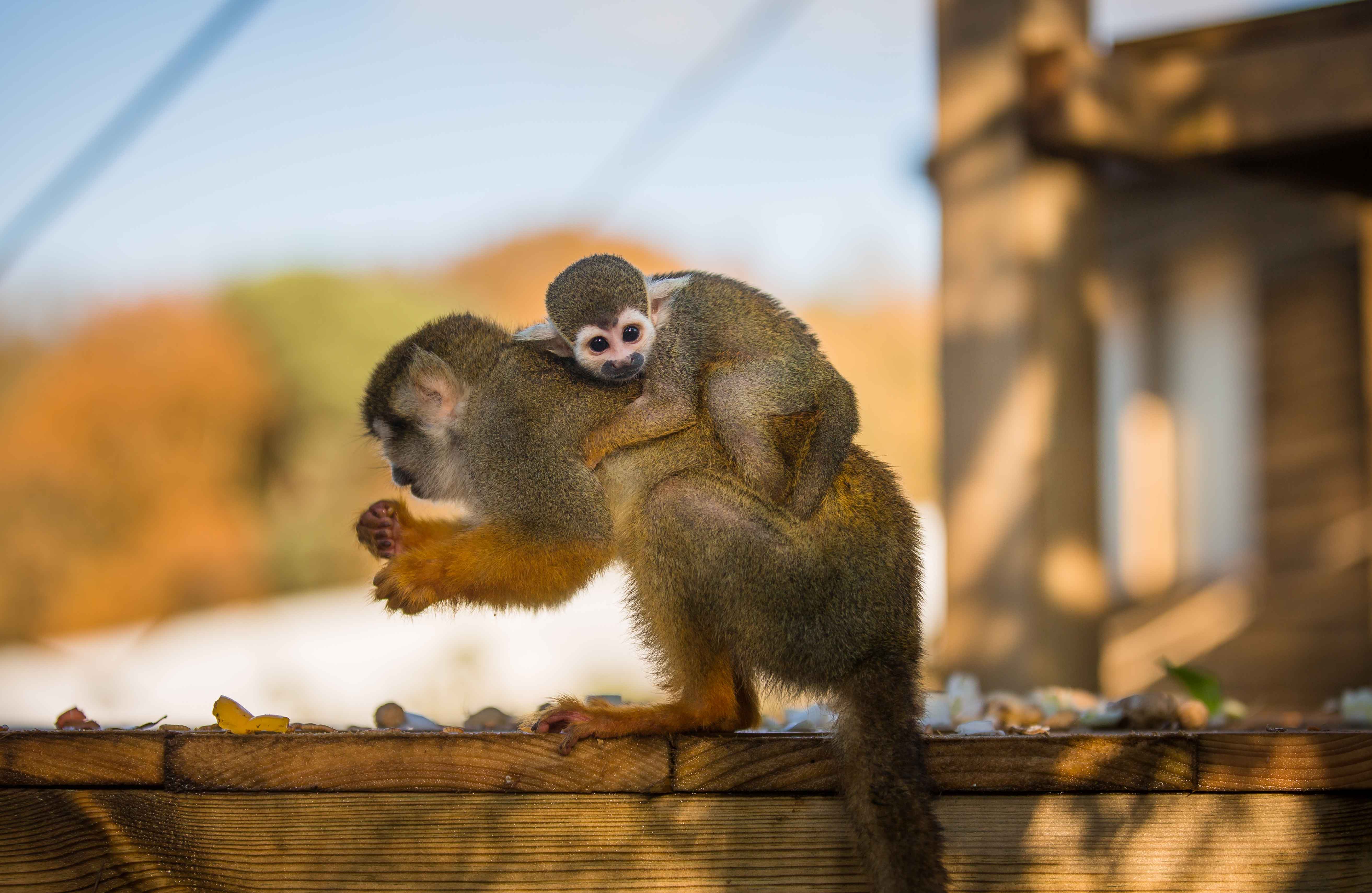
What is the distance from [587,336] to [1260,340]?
7272 millimetres

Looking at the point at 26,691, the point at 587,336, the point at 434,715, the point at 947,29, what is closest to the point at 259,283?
the point at 26,691

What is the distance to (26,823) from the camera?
2.03 m

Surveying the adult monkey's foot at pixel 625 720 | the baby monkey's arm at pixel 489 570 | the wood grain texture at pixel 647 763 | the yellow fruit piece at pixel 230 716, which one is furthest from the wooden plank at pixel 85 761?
the adult monkey's foot at pixel 625 720

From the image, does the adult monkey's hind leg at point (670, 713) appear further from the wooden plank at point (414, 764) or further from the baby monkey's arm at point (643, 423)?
the baby monkey's arm at point (643, 423)

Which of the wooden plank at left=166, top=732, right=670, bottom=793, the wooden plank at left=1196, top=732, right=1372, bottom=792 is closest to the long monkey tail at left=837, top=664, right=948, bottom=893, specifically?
the wooden plank at left=166, top=732, right=670, bottom=793

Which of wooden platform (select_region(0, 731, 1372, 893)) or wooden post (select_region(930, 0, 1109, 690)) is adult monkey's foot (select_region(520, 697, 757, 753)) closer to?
wooden platform (select_region(0, 731, 1372, 893))

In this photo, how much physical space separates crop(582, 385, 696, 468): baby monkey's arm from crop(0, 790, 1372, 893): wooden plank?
71 cm

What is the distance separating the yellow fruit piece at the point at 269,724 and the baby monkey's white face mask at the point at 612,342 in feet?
2.99

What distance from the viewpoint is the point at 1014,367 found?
3711mm

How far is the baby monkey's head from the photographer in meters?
2.53

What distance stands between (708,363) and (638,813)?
0.93 m

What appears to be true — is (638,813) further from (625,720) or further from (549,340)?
(549,340)

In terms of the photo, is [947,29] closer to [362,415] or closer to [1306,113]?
[1306,113]

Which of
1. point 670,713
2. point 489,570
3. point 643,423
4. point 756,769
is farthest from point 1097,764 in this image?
point 489,570
